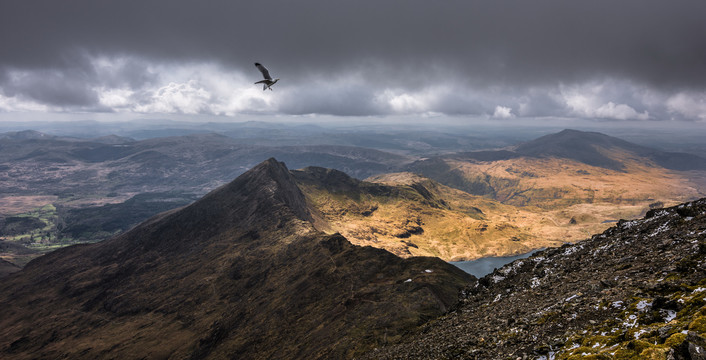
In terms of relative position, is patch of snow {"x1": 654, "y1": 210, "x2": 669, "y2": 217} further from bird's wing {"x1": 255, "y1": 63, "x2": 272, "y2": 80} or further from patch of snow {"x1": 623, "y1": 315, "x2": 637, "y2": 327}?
bird's wing {"x1": 255, "y1": 63, "x2": 272, "y2": 80}

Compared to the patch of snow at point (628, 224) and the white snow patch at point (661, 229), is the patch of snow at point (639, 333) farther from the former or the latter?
the patch of snow at point (628, 224)

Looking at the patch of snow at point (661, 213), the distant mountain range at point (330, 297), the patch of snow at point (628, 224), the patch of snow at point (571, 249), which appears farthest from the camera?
the patch of snow at point (571, 249)

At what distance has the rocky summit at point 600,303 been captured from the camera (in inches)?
603

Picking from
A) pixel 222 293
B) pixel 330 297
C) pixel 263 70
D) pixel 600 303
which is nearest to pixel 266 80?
pixel 263 70

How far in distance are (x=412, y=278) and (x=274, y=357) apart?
140ft

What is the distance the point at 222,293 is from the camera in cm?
12756

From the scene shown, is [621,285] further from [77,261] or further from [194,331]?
[77,261]

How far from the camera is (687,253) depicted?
24.3 metres

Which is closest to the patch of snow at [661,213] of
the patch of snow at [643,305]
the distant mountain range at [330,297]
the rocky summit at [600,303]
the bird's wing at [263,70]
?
the rocky summit at [600,303]

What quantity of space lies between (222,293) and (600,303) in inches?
5335

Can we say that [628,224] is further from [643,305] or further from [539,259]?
[643,305]

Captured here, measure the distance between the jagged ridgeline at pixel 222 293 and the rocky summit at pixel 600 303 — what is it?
27.3 meters

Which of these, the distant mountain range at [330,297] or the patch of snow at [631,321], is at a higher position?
the patch of snow at [631,321]

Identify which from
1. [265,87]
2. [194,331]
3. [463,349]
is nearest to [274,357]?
[194,331]
